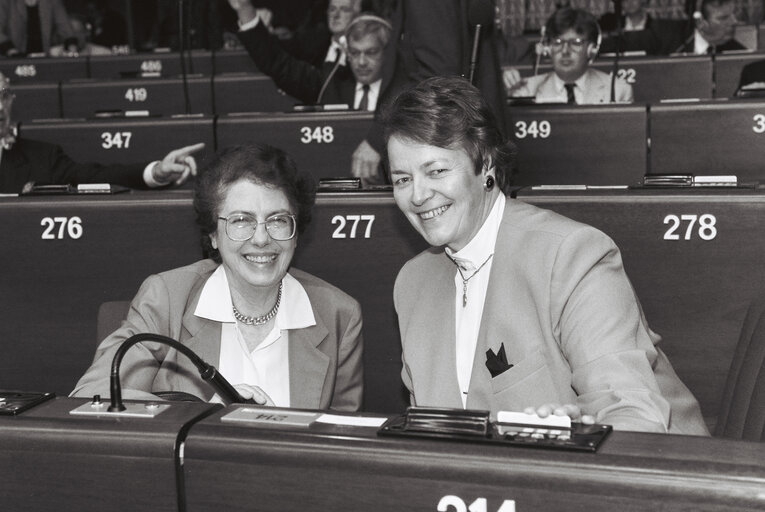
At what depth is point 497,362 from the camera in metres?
1.77

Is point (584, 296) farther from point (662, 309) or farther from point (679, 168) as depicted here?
point (679, 168)

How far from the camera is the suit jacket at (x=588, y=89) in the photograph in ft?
16.0

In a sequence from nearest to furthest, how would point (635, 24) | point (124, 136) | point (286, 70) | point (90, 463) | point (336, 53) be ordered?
point (90, 463), point (124, 136), point (286, 70), point (336, 53), point (635, 24)

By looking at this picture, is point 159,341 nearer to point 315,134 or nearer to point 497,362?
point 497,362

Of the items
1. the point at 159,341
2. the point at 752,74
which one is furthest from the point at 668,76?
the point at 159,341

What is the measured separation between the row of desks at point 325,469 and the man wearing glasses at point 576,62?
4.07 m

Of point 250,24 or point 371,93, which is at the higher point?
point 250,24

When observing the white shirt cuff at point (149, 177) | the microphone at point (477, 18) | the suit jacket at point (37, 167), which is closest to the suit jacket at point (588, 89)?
the microphone at point (477, 18)

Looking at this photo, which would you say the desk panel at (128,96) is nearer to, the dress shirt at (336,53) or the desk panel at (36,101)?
the desk panel at (36,101)

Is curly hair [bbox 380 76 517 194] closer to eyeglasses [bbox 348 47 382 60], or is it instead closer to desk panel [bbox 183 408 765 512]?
desk panel [bbox 183 408 765 512]

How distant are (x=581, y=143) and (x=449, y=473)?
2.85 meters

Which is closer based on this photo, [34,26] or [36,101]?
[36,101]

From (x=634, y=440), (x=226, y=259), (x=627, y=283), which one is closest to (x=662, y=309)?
(x=627, y=283)

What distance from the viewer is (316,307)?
2262mm
